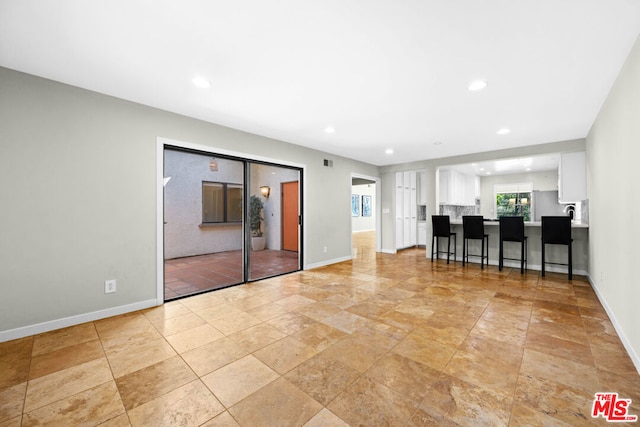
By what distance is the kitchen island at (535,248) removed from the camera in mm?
4574

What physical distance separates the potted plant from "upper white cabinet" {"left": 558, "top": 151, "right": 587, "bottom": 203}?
6057 mm

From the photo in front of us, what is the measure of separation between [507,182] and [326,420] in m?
10.6

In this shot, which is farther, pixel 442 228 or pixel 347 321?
pixel 442 228

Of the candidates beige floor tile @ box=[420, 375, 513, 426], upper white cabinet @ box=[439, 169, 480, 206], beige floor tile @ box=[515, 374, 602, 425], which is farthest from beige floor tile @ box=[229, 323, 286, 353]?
upper white cabinet @ box=[439, 169, 480, 206]

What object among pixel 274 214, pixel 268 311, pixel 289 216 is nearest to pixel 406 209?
pixel 289 216

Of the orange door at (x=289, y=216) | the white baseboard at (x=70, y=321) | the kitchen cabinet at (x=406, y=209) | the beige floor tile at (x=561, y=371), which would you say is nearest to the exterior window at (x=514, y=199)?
the kitchen cabinet at (x=406, y=209)

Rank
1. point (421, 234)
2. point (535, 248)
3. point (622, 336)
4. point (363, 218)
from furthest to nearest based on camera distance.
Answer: point (363, 218) → point (421, 234) → point (535, 248) → point (622, 336)

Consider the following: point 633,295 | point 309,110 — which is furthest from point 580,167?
point 309,110

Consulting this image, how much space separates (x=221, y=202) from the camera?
6.75 metres

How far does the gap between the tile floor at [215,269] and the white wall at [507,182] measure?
7.73 meters

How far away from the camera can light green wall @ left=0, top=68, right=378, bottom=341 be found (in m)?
2.36

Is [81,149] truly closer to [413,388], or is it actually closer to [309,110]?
[309,110]

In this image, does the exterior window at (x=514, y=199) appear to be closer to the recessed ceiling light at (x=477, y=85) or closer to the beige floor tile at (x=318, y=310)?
the recessed ceiling light at (x=477, y=85)

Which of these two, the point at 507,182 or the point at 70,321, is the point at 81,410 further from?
the point at 507,182
